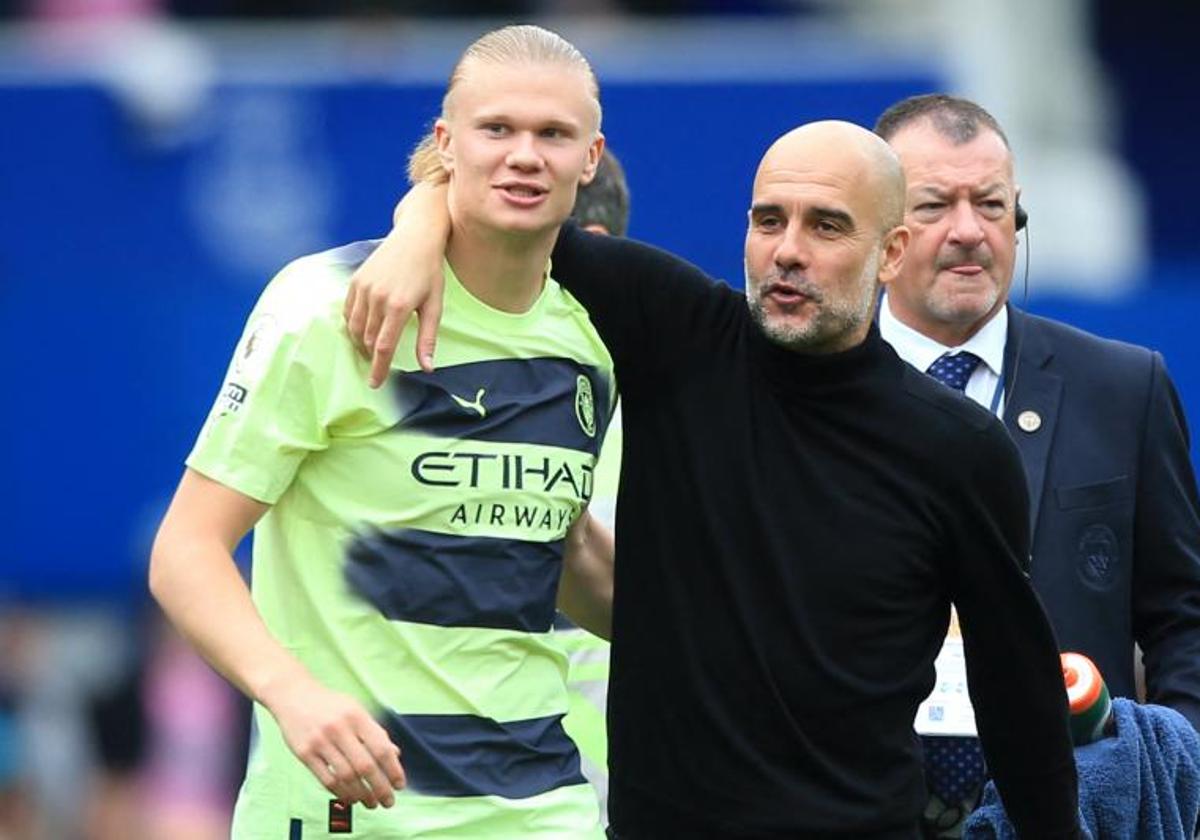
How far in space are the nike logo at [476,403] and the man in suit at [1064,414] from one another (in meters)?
0.96

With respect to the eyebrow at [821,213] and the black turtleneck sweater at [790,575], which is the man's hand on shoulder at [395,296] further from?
the eyebrow at [821,213]

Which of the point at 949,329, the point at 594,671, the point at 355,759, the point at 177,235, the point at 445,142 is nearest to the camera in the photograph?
the point at 355,759

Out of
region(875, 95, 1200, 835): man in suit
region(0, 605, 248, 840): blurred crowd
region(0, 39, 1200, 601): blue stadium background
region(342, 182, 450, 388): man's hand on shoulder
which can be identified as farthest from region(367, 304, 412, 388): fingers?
region(0, 605, 248, 840): blurred crowd

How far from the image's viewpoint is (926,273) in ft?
16.7

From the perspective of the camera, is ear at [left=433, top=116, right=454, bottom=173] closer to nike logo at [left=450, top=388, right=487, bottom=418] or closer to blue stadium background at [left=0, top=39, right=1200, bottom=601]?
nike logo at [left=450, top=388, right=487, bottom=418]

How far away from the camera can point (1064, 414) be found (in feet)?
16.7

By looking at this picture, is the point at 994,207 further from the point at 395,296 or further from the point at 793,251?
the point at 395,296

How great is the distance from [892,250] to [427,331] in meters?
0.76

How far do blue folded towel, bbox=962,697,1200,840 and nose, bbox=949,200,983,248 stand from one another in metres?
0.82

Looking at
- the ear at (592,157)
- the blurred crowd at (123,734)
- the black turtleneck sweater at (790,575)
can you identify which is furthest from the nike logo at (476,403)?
the blurred crowd at (123,734)

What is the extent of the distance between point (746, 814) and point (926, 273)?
1.15 m

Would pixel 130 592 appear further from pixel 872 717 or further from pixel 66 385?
pixel 872 717

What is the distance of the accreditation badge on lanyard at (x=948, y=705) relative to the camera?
16.1 ft

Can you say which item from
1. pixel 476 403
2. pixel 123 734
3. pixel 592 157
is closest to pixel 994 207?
pixel 592 157
